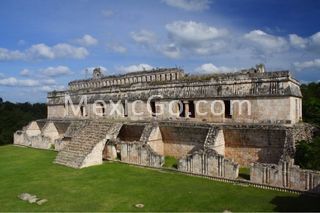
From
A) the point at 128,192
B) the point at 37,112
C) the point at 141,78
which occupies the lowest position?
the point at 128,192

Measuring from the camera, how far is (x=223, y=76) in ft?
56.7

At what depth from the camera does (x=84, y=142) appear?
1838 centimetres

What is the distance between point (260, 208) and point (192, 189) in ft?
9.16

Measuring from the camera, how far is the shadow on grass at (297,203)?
953 cm

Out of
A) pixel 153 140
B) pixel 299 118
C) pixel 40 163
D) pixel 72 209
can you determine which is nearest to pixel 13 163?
pixel 40 163

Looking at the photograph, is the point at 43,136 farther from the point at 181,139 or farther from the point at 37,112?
the point at 37,112

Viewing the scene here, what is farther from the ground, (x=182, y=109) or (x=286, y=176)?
(x=182, y=109)

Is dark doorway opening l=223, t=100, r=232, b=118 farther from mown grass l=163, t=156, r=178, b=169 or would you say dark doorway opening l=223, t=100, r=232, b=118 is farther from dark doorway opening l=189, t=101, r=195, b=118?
mown grass l=163, t=156, r=178, b=169

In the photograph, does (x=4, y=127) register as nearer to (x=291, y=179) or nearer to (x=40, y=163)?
(x=40, y=163)

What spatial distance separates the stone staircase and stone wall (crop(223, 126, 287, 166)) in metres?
6.45

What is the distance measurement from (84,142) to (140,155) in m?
3.98

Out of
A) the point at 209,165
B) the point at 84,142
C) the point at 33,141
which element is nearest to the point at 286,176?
the point at 209,165

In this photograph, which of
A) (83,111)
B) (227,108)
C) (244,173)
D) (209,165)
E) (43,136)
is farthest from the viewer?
(83,111)

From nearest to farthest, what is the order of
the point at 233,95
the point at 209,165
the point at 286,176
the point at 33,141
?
1. the point at 286,176
2. the point at 209,165
3. the point at 233,95
4. the point at 33,141
